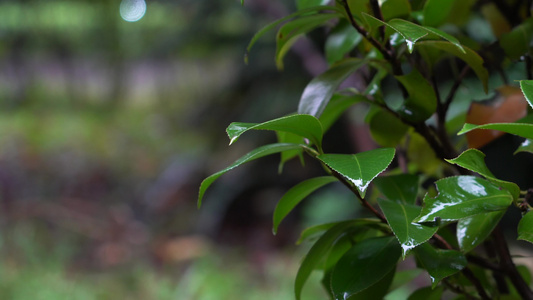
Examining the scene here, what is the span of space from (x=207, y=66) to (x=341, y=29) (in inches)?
144

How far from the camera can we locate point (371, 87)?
1.24ft

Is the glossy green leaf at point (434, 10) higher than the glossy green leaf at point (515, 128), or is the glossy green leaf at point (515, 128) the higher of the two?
A: the glossy green leaf at point (434, 10)

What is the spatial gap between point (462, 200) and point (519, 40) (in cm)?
21

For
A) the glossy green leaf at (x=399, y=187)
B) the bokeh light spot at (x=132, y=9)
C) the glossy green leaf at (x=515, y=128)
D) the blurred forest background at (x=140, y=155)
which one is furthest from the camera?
the bokeh light spot at (x=132, y=9)

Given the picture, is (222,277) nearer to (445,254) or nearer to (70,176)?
(445,254)

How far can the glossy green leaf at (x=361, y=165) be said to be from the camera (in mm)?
245

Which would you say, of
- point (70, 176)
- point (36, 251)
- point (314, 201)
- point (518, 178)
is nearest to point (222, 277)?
point (314, 201)

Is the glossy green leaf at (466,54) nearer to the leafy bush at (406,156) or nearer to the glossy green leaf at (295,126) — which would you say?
the leafy bush at (406,156)

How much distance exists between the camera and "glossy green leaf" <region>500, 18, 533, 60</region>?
394 mm

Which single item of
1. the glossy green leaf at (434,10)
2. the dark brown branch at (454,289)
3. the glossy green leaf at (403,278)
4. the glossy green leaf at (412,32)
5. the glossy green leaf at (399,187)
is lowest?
the glossy green leaf at (403,278)

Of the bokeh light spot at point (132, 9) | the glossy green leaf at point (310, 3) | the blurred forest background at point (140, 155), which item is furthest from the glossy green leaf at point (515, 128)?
the bokeh light spot at point (132, 9)

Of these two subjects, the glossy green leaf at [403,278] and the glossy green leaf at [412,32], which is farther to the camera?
the glossy green leaf at [403,278]

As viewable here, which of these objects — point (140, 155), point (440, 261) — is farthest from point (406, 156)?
point (140, 155)

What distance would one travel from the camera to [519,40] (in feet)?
1.31
